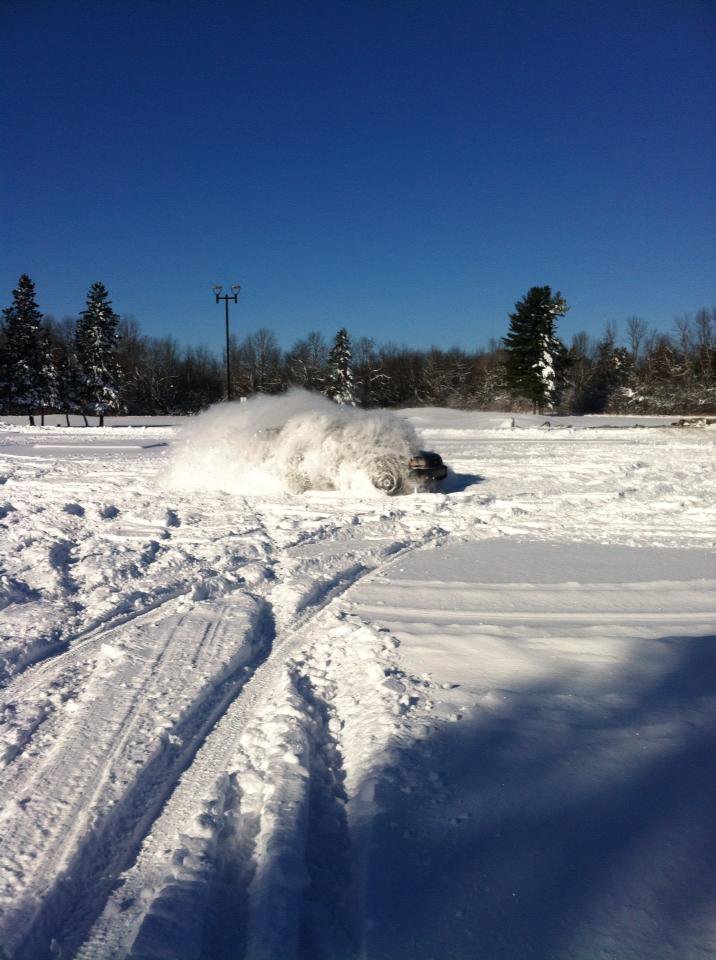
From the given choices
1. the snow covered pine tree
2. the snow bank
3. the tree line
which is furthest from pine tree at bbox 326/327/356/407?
the snow bank

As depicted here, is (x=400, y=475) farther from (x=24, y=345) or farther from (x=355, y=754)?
(x=24, y=345)

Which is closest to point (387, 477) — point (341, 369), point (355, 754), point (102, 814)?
point (355, 754)

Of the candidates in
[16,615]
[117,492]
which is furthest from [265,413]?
[16,615]

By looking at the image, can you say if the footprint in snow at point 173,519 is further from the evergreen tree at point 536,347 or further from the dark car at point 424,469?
the evergreen tree at point 536,347

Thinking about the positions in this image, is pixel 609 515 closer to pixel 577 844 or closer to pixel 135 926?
pixel 577 844

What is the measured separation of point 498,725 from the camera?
344 cm

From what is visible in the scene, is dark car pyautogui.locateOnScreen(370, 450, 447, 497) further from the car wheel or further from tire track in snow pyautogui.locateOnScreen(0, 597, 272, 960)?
tire track in snow pyautogui.locateOnScreen(0, 597, 272, 960)

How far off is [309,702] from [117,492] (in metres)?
9.04

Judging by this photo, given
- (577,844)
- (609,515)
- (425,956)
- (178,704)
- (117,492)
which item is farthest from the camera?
(117,492)

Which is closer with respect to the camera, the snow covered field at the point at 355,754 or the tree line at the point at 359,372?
the snow covered field at the point at 355,754

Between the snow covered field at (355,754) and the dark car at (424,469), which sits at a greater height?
the dark car at (424,469)

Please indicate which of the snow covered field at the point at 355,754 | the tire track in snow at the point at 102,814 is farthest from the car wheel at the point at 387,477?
the tire track in snow at the point at 102,814

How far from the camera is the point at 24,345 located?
148 feet

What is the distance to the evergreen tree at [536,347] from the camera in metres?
45.0
